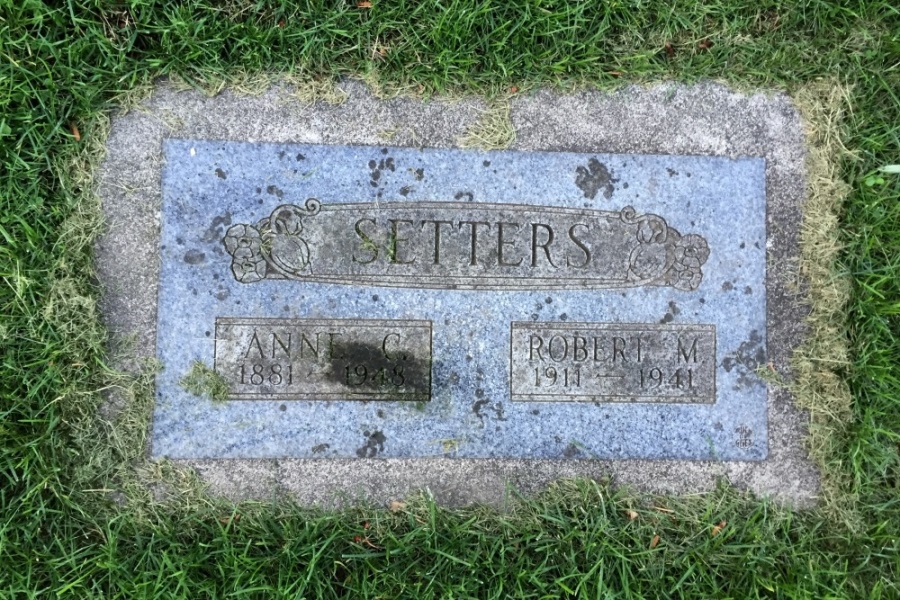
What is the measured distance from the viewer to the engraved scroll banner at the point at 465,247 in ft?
7.49

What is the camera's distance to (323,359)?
2271mm

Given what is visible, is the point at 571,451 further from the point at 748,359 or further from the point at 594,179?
the point at 594,179

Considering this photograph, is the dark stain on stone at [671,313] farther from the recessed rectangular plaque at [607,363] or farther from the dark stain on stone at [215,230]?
the dark stain on stone at [215,230]

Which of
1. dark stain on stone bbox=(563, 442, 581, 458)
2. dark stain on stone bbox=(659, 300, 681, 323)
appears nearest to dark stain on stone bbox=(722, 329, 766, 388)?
dark stain on stone bbox=(659, 300, 681, 323)

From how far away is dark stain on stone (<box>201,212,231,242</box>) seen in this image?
2277 mm

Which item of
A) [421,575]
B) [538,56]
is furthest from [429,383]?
[538,56]

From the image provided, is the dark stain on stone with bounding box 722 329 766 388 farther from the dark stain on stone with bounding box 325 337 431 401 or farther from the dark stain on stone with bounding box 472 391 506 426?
the dark stain on stone with bounding box 325 337 431 401

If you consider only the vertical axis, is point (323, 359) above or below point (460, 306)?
below

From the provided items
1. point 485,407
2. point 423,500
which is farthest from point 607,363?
point 423,500

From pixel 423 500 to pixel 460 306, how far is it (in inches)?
29.4

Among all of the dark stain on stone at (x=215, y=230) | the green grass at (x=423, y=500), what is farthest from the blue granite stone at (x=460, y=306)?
the green grass at (x=423, y=500)

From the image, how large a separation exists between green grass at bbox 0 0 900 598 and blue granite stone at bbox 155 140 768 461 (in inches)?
9.1

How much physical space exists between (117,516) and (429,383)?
1.25m

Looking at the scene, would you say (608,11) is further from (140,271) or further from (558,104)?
(140,271)
